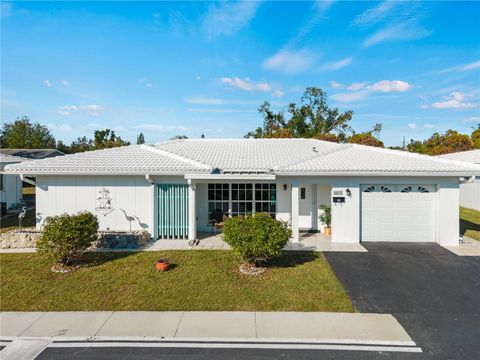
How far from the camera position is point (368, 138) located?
45625 mm

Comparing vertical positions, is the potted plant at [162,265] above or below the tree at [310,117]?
below

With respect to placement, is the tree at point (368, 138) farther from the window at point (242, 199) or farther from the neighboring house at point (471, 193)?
the window at point (242, 199)

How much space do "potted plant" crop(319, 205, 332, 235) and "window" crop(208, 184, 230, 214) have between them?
475 centimetres

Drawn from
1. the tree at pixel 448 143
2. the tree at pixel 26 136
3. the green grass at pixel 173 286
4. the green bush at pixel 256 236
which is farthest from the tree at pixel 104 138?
the tree at pixel 448 143

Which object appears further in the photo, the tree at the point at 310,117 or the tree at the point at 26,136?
the tree at the point at 26,136

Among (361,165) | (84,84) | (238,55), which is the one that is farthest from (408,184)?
(84,84)

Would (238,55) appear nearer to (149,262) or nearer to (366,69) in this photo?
(366,69)

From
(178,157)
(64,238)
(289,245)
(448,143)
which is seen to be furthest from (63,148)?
(448,143)

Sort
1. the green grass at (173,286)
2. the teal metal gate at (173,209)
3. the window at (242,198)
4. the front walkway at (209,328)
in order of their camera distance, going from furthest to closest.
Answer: the window at (242,198)
the teal metal gate at (173,209)
the green grass at (173,286)
the front walkway at (209,328)

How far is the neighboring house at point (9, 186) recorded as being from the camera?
19.5 meters

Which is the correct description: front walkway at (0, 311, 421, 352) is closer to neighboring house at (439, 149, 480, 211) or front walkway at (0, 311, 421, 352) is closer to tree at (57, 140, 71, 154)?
neighboring house at (439, 149, 480, 211)

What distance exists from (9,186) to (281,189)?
64.1 feet

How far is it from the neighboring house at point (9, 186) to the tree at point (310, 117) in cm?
3461

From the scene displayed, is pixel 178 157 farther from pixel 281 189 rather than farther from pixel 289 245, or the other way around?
pixel 289 245
